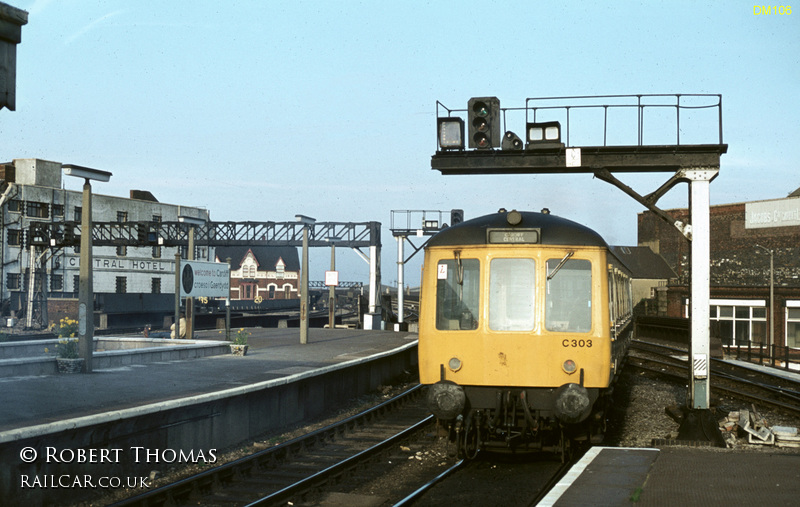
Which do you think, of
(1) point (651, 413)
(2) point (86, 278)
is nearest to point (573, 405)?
(1) point (651, 413)

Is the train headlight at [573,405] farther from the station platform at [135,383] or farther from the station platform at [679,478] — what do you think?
the station platform at [135,383]

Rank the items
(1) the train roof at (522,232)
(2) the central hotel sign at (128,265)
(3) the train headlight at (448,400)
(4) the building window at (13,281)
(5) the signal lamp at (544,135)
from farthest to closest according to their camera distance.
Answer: (2) the central hotel sign at (128,265) → (4) the building window at (13,281) → (5) the signal lamp at (544,135) → (1) the train roof at (522,232) → (3) the train headlight at (448,400)

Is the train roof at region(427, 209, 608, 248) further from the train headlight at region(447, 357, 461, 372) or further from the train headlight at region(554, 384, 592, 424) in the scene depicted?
the train headlight at region(554, 384, 592, 424)

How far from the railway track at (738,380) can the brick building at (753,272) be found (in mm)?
15172

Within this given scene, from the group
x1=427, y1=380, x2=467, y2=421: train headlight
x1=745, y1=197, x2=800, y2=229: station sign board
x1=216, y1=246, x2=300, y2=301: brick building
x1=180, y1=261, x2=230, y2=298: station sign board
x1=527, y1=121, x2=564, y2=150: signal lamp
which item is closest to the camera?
x1=427, y1=380, x2=467, y2=421: train headlight

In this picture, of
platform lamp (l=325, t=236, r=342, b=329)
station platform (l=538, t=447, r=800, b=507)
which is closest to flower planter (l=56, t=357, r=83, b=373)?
station platform (l=538, t=447, r=800, b=507)

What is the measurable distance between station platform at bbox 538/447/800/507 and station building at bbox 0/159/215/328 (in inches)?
1636

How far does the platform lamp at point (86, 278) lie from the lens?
1587cm

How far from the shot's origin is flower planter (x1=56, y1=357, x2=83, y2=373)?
15789 mm

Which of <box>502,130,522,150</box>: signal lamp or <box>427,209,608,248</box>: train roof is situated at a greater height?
<box>502,130,522,150</box>: signal lamp

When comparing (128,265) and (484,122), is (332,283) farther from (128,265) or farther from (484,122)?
(128,265)

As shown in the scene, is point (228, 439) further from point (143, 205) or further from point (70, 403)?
point (143, 205)

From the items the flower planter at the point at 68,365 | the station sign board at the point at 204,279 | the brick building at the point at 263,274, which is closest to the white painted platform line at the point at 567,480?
the flower planter at the point at 68,365

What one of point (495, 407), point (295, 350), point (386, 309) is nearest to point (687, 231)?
point (495, 407)
